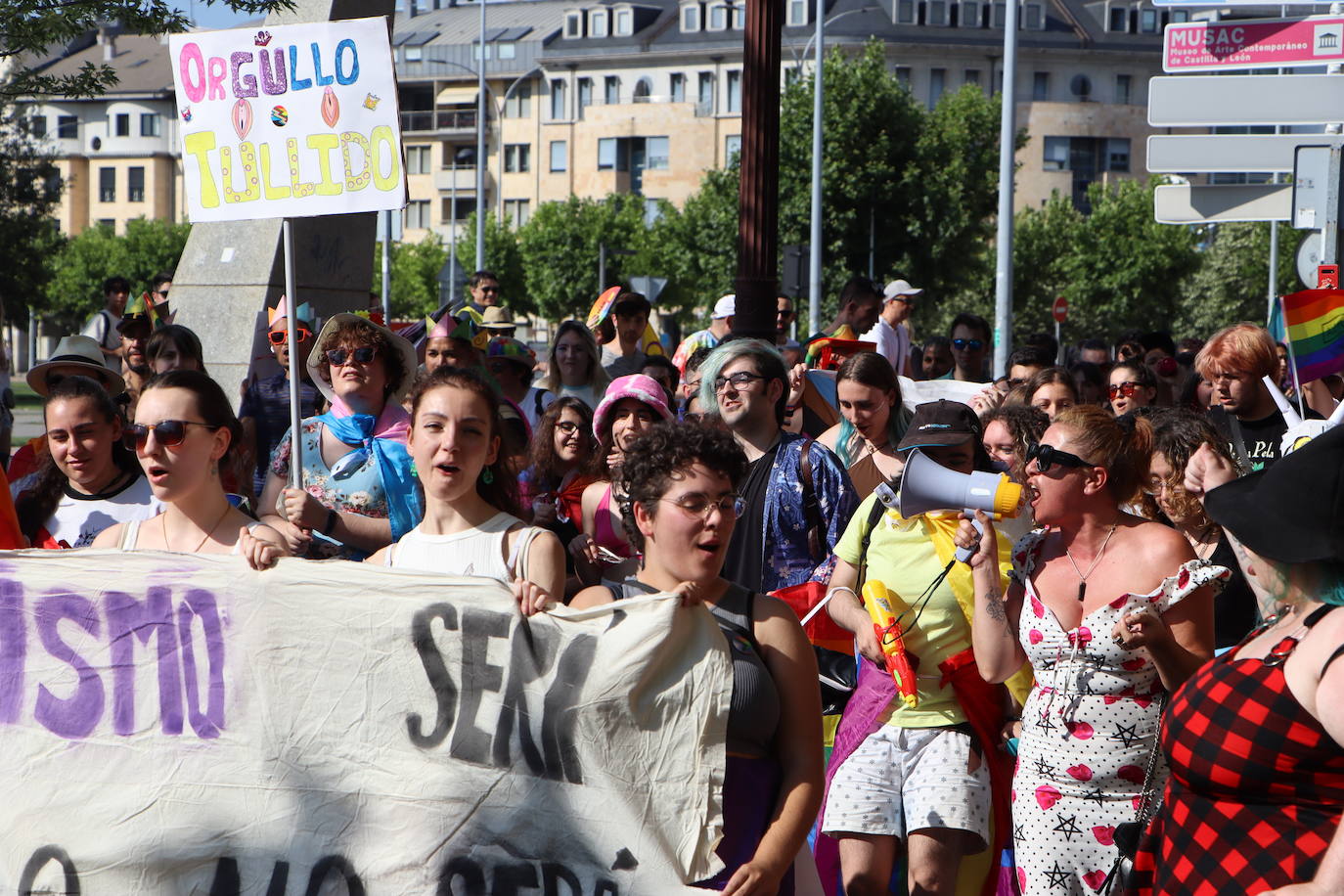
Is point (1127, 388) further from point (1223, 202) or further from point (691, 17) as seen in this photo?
point (691, 17)

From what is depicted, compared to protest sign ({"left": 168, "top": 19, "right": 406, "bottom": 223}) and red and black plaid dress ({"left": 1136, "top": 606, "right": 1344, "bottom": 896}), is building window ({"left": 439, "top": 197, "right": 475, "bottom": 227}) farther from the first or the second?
red and black plaid dress ({"left": 1136, "top": 606, "right": 1344, "bottom": 896})

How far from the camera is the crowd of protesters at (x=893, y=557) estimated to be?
10.3ft

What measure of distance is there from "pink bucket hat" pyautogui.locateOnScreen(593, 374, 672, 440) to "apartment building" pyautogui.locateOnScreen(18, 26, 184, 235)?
91.1 metres

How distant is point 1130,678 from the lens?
4199 mm

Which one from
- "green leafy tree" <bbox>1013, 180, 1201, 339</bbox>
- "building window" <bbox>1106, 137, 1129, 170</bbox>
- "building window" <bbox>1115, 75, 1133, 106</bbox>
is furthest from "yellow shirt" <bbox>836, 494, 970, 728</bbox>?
"building window" <bbox>1115, 75, 1133, 106</bbox>

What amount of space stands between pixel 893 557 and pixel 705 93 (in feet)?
247

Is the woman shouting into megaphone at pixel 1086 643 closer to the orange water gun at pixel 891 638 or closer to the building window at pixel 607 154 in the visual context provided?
the orange water gun at pixel 891 638

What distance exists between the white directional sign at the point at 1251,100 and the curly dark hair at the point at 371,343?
5.40 meters

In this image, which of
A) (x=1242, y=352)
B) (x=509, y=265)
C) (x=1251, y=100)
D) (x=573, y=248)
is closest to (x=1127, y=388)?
(x=1242, y=352)

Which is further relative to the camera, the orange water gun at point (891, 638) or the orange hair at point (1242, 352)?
the orange hair at point (1242, 352)

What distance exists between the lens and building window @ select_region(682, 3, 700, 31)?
79875 mm

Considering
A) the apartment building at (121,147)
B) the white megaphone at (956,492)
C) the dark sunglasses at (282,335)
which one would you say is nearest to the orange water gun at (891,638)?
the white megaphone at (956,492)

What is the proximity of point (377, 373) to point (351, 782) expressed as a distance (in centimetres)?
225

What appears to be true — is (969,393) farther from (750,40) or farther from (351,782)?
(351,782)
